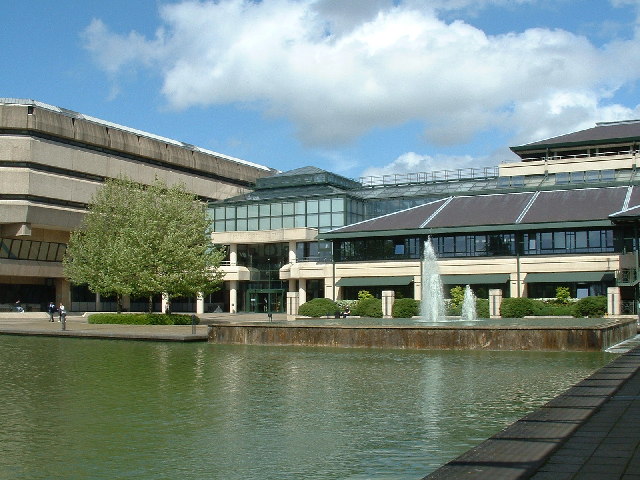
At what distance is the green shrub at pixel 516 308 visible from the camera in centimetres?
4881

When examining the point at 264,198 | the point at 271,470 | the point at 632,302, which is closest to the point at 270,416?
the point at 271,470

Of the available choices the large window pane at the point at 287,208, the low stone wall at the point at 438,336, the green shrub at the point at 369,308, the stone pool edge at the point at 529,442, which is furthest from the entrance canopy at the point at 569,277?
the stone pool edge at the point at 529,442

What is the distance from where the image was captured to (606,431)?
1013cm

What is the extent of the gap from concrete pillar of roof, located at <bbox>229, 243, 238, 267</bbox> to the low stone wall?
40051 millimetres

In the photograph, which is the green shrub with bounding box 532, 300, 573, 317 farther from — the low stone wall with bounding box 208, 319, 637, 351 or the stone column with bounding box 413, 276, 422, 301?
the low stone wall with bounding box 208, 319, 637, 351

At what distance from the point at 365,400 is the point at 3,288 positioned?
6649 cm

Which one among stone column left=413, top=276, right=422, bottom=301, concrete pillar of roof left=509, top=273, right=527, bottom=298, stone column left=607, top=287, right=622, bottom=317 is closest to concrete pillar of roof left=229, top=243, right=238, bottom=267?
stone column left=413, top=276, right=422, bottom=301

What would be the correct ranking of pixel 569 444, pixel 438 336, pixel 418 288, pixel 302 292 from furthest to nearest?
pixel 302 292 → pixel 418 288 → pixel 438 336 → pixel 569 444

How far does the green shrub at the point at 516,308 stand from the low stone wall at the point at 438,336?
13907 millimetres

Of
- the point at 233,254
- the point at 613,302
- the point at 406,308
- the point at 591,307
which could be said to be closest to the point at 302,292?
the point at 233,254

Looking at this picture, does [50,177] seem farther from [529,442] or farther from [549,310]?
[529,442]

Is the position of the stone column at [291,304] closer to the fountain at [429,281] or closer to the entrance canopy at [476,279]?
the fountain at [429,281]

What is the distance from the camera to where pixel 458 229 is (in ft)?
190

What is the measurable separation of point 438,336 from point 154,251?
26.2 m
